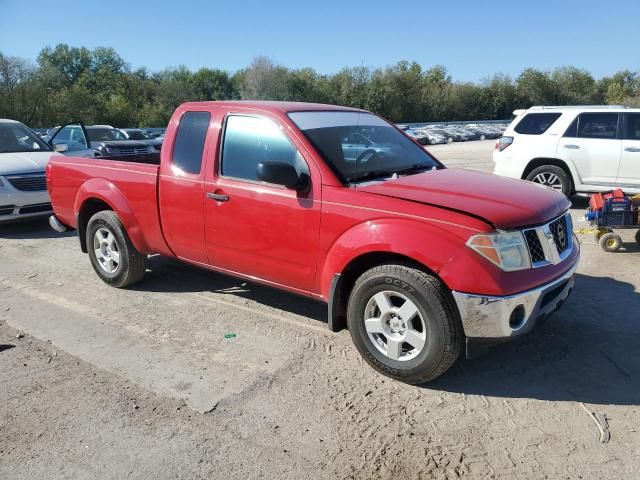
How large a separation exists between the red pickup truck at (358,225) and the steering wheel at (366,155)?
0.01 meters

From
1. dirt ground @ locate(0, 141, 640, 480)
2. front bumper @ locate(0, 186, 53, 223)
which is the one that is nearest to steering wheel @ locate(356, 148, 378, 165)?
dirt ground @ locate(0, 141, 640, 480)

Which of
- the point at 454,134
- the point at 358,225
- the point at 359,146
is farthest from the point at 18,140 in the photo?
the point at 454,134

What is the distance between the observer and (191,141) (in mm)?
Result: 4664

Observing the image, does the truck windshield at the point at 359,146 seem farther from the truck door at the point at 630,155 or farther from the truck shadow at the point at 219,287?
the truck door at the point at 630,155

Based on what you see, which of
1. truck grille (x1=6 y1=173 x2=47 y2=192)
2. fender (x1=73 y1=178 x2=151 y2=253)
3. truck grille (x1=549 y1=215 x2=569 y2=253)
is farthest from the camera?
truck grille (x1=6 y1=173 x2=47 y2=192)

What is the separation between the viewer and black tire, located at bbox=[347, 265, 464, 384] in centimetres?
325

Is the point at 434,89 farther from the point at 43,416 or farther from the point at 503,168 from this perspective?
the point at 43,416

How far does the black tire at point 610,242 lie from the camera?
21.7 ft

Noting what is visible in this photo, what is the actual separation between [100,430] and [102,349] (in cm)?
116

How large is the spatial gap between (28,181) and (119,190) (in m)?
4.14

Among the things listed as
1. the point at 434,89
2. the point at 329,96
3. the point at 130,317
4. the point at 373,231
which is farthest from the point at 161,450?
the point at 434,89

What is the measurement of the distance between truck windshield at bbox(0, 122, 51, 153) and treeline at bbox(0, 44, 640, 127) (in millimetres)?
46099

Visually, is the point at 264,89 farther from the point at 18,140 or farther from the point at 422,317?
the point at 422,317

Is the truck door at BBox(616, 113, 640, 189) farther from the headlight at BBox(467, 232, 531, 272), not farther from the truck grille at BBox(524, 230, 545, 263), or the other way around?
the headlight at BBox(467, 232, 531, 272)
